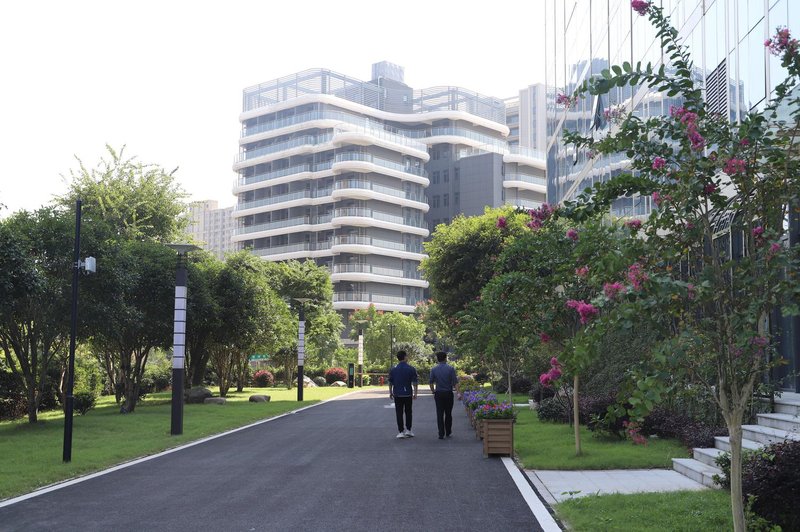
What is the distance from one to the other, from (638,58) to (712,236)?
19.6 m

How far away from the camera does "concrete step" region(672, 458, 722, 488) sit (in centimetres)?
1009

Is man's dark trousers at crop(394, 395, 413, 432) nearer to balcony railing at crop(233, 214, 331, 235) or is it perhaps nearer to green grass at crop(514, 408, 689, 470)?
green grass at crop(514, 408, 689, 470)

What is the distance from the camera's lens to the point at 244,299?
37.5m

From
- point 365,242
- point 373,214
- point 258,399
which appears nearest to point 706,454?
point 258,399

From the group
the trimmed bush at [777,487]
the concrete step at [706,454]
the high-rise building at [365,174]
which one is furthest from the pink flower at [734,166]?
the high-rise building at [365,174]

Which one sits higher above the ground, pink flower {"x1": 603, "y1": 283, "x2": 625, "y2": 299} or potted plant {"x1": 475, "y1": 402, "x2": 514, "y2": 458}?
pink flower {"x1": 603, "y1": 283, "x2": 625, "y2": 299}

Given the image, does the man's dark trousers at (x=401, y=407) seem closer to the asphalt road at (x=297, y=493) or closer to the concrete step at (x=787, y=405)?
the asphalt road at (x=297, y=493)

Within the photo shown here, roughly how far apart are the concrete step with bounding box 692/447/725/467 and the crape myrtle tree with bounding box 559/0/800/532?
4.80m

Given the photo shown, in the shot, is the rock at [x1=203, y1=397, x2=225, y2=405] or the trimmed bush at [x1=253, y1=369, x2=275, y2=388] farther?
the trimmed bush at [x1=253, y1=369, x2=275, y2=388]

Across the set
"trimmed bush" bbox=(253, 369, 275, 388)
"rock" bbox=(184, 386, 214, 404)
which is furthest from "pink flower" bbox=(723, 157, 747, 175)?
"trimmed bush" bbox=(253, 369, 275, 388)

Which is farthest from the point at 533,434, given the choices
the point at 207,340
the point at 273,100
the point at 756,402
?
the point at 273,100

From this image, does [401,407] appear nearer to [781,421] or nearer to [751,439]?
[751,439]

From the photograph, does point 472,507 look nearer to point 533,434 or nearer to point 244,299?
point 533,434

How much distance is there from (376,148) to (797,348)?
284 feet
